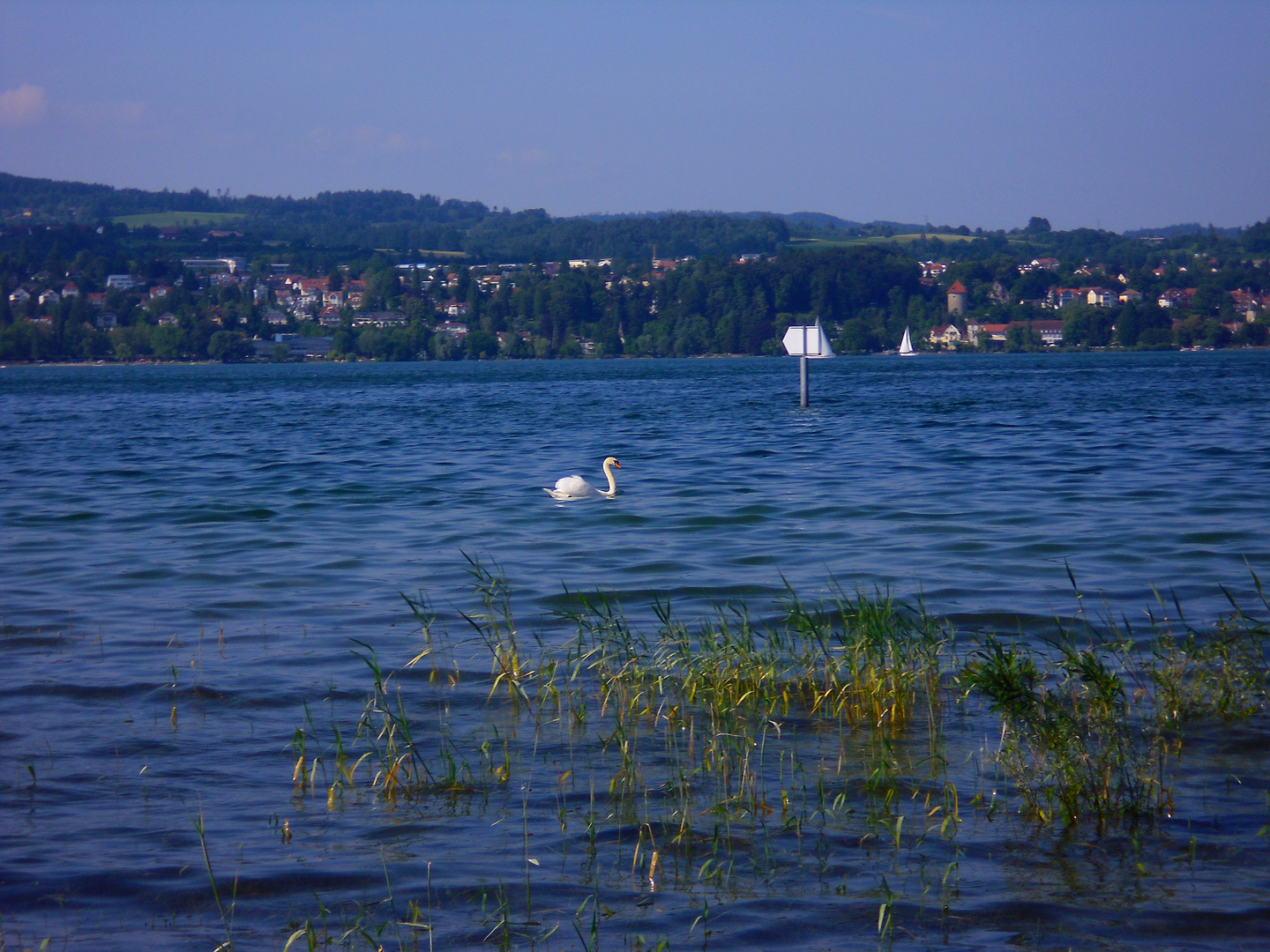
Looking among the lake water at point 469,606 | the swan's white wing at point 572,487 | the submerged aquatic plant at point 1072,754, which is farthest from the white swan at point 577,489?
the submerged aquatic plant at point 1072,754

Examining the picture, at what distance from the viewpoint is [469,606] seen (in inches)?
407

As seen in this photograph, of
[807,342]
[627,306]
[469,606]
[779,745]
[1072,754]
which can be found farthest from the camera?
[627,306]

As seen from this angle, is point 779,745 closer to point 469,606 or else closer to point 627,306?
point 469,606

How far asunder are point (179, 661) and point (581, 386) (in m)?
63.9

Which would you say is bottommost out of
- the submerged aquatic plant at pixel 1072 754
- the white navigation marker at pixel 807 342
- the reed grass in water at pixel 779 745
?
the reed grass in water at pixel 779 745

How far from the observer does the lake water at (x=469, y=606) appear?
4.55 m

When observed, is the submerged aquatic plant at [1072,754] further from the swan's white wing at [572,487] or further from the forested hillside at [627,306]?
the forested hillside at [627,306]

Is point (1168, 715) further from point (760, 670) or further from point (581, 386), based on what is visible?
point (581, 386)

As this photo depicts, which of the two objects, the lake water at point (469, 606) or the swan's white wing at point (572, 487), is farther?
the swan's white wing at point (572, 487)

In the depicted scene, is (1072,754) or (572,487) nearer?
(1072,754)

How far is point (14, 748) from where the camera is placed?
6.55 meters

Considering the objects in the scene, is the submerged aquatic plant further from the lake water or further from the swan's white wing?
the swan's white wing

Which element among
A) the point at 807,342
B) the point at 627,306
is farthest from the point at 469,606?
the point at 627,306

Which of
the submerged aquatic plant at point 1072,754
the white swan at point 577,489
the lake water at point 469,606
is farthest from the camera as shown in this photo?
the white swan at point 577,489
